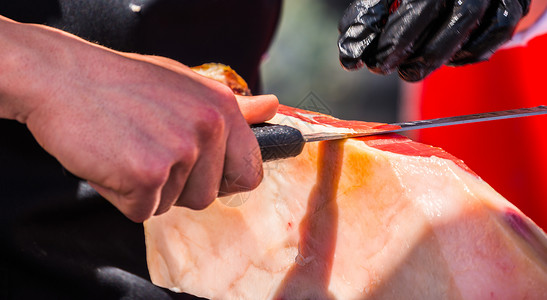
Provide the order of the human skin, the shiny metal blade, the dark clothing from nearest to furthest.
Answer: the human skin < the shiny metal blade < the dark clothing

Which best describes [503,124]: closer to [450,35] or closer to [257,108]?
[450,35]

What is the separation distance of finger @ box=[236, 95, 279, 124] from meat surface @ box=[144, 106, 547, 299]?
177mm

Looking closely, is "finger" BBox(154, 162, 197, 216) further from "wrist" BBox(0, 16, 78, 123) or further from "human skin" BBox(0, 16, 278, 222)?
"wrist" BBox(0, 16, 78, 123)

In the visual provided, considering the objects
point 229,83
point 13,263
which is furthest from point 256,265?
point 13,263

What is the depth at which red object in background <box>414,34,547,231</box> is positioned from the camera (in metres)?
1.59

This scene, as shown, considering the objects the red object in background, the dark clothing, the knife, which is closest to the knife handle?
the knife

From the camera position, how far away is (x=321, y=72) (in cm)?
377

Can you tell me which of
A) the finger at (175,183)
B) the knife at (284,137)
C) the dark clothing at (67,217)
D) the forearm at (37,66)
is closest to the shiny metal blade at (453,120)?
the knife at (284,137)

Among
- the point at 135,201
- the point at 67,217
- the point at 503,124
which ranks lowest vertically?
the point at 67,217

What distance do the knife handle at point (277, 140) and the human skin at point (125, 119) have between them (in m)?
0.06

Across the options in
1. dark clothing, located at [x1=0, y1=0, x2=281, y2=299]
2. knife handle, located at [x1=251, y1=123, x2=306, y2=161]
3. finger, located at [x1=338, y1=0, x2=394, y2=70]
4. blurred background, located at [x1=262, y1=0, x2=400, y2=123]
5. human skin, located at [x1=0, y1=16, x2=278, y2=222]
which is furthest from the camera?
blurred background, located at [x1=262, y1=0, x2=400, y2=123]

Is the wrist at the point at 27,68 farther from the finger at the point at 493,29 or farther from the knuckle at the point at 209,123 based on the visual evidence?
the finger at the point at 493,29

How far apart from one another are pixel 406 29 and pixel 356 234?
40 cm

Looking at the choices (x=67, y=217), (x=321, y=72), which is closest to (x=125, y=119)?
(x=67, y=217)
